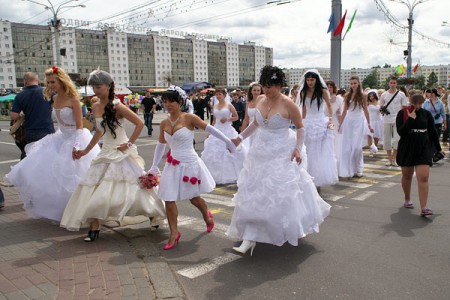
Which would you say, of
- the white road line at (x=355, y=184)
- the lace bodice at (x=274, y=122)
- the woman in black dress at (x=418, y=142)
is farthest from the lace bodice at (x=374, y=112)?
the lace bodice at (x=274, y=122)

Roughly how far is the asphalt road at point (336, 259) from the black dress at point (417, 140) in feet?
2.68

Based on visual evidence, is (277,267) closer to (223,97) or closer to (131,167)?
(131,167)

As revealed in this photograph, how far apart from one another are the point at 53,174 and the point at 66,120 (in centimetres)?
76

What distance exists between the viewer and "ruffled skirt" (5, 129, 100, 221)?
18.2 feet

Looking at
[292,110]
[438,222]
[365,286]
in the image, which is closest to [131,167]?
[292,110]

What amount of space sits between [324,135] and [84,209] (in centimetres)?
426

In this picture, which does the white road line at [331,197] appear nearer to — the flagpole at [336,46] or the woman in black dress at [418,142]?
the woman in black dress at [418,142]

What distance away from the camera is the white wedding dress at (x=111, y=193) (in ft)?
15.9

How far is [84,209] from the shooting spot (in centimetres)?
485

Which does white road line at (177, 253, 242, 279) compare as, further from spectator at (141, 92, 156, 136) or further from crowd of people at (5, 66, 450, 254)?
spectator at (141, 92, 156, 136)

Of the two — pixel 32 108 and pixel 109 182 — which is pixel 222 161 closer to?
pixel 32 108

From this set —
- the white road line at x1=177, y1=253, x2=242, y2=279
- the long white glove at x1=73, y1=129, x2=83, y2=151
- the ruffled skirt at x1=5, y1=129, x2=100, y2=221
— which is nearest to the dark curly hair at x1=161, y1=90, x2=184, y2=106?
the long white glove at x1=73, y1=129, x2=83, y2=151

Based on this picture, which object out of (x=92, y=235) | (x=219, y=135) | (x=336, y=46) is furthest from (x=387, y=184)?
(x=336, y=46)

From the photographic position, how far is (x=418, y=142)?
5.96m
